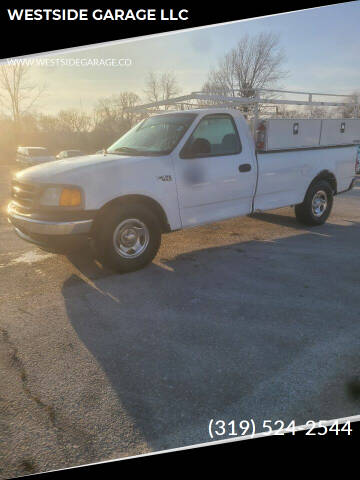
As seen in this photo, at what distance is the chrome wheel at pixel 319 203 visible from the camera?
22.5ft

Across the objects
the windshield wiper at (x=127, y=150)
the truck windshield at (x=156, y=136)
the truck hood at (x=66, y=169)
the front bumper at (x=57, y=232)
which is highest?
the truck windshield at (x=156, y=136)

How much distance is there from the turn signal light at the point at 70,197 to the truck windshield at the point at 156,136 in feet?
4.01

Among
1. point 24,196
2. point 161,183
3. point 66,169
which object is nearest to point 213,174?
point 161,183

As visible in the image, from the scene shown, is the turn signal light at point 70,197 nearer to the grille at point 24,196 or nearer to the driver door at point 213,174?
the grille at point 24,196

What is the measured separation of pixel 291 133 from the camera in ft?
20.6

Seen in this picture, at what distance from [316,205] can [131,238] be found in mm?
4095

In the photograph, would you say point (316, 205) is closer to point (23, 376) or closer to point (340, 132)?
point (340, 132)

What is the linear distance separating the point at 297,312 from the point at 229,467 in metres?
2.00

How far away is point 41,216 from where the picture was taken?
13.9ft

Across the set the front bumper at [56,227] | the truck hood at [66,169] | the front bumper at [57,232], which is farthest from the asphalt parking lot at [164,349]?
the truck hood at [66,169]

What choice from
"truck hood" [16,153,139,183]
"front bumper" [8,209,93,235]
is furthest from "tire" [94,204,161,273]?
"truck hood" [16,153,139,183]

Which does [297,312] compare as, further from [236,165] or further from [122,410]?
[236,165]

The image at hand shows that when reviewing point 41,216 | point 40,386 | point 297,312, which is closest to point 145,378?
point 40,386

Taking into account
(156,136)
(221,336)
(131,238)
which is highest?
(156,136)
